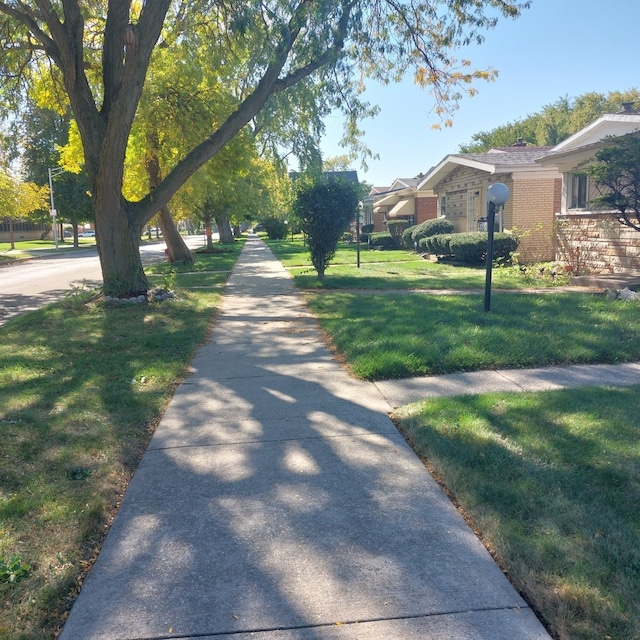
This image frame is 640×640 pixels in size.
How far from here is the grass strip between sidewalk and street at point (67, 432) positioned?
109 inches

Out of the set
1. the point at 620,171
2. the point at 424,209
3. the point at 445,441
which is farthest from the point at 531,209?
the point at 445,441

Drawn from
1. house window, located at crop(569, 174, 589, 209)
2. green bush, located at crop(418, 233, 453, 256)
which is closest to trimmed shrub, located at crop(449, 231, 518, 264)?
green bush, located at crop(418, 233, 453, 256)

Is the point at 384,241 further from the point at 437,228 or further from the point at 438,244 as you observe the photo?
the point at 438,244

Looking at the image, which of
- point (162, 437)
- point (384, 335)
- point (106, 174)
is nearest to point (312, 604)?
point (162, 437)

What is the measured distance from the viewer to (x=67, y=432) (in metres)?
4.67

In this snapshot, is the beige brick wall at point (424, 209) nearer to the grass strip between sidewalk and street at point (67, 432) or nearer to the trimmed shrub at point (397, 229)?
the trimmed shrub at point (397, 229)

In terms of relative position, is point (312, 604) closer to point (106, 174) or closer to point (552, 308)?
point (552, 308)

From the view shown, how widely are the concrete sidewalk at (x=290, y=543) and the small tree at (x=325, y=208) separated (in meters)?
8.75

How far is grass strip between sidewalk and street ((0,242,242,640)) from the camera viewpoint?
2777 mm

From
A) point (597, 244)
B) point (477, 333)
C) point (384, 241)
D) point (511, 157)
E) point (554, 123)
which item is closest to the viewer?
point (477, 333)

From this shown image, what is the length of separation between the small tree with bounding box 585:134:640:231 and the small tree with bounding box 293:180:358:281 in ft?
16.7

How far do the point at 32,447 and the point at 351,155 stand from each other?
625 inches

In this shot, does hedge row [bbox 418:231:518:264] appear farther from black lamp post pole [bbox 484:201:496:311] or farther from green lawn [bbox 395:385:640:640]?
green lawn [bbox 395:385:640:640]

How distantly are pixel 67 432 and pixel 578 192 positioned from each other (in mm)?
14675
